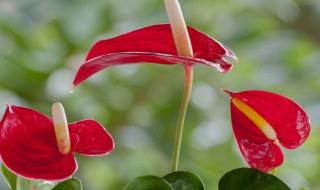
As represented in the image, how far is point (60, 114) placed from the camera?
458 millimetres

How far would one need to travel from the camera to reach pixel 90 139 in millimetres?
484

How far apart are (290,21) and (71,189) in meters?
1.63

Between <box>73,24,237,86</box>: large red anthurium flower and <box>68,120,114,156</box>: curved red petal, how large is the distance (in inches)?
2.1

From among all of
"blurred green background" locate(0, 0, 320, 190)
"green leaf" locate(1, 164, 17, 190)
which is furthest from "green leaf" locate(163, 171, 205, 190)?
"blurred green background" locate(0, 0, 320, 190)

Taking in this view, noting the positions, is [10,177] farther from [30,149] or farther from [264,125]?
[264,125]

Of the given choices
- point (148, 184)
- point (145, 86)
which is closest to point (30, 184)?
point (148, 184)

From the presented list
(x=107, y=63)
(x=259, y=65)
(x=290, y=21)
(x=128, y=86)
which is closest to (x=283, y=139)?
(x=107, y=63)

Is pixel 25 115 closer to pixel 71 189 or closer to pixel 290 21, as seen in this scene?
pixel 71 189

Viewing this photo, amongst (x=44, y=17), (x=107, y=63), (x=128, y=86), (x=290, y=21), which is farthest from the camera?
(x=290, y=21)

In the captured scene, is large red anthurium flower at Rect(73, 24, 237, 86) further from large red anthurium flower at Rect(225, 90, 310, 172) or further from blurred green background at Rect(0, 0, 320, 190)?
blurred green background at Rect(0, 0, 320, 190)

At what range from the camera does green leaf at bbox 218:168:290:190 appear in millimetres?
449

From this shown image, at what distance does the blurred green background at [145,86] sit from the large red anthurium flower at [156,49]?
95cm

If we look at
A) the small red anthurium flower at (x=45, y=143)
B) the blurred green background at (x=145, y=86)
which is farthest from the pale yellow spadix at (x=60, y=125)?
the blurred green background at (x=145, y=86)

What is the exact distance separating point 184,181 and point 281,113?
0.33 ft
